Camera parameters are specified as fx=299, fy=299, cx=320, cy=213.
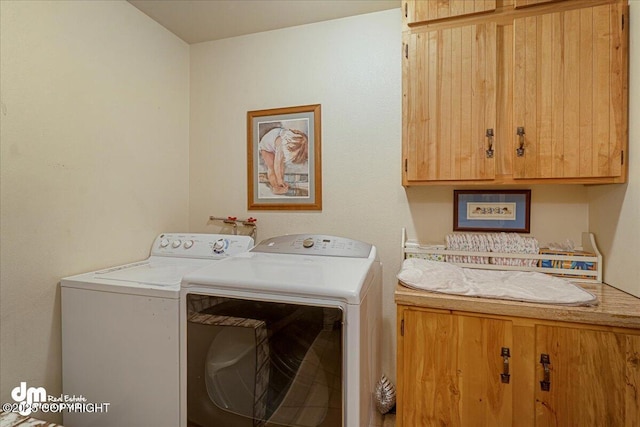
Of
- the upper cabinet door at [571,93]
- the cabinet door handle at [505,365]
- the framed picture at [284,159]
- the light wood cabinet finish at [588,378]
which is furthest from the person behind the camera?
the framed picture at [284,159]

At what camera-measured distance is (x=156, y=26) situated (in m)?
2.06

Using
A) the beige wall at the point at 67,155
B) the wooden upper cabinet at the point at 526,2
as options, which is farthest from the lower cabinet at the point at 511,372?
the beige wall at the point at 67,155

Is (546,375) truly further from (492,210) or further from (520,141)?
(520,141)

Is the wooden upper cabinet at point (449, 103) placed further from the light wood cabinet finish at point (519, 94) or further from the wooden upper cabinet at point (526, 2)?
the wooden upper cabinet at point (526, 2)

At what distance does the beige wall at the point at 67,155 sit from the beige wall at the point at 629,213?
2568 millimetres

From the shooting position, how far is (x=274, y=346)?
1.21m

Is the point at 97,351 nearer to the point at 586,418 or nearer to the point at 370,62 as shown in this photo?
the point at 586,418

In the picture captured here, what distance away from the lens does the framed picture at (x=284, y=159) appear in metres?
2.07

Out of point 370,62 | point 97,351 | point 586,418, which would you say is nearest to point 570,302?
point 586,418

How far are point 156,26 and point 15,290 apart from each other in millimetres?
1801

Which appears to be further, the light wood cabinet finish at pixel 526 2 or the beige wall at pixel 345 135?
the beige wall at pixel 345 135

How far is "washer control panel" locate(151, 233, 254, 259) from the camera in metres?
1.90

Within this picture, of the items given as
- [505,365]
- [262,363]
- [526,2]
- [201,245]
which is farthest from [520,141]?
[201,245]

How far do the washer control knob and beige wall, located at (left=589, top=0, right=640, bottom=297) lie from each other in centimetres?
203
